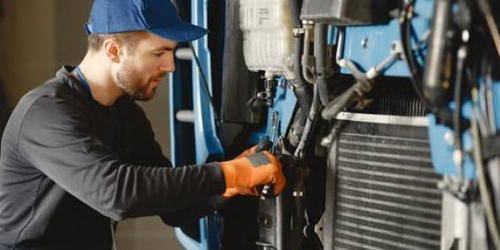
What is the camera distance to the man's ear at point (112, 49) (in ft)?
5.89

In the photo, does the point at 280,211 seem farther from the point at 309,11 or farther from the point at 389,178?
the point at 309,11

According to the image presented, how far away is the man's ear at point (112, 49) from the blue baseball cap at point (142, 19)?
0.10 feet

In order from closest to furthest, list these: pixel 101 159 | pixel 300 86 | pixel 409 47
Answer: pixel 409 47, pixel 101 159, pixel 300 86

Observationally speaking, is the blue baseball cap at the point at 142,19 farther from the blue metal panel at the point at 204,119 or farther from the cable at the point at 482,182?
the cable at the point at 482,182

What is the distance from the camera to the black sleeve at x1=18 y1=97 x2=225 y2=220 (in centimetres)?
156

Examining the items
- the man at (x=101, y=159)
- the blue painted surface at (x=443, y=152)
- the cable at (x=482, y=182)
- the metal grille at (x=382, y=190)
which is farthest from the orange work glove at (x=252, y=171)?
the cable at (x=482, y=182)

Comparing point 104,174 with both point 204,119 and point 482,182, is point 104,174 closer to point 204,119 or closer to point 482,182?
point 204,119

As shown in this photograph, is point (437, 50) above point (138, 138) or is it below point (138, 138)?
above

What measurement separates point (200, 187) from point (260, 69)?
1.48ft

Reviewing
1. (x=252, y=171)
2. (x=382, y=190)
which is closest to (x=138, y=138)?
(x=252, y=171)

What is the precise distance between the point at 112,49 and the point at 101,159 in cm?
39

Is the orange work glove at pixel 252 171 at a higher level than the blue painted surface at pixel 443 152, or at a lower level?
lower

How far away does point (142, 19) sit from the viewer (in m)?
1.75

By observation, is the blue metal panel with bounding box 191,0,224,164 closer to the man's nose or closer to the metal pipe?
the man's nose
